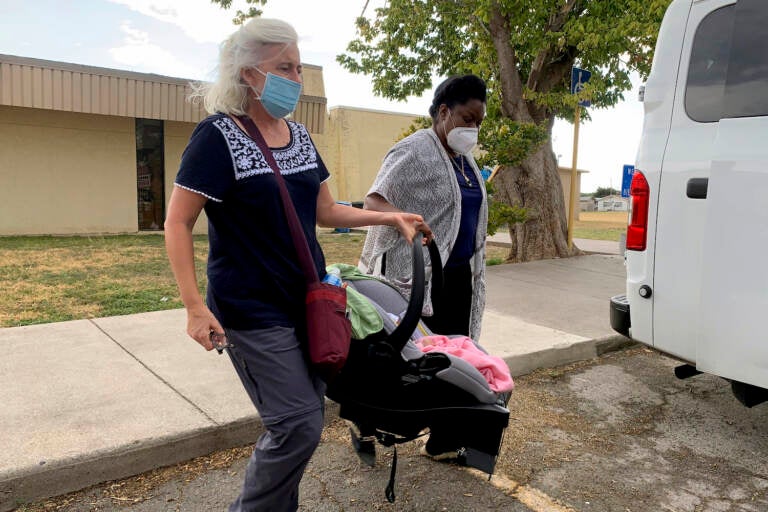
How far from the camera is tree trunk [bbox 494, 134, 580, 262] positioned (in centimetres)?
1047

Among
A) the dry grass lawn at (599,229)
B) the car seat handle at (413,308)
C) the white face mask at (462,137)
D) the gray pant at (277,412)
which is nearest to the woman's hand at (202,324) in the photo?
the gray pant at (277,412)

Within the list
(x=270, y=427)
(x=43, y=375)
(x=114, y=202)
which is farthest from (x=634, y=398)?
(x=114, y=202)

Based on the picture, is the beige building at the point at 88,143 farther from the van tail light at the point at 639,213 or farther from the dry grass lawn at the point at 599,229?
the van tail light at the point at 639,213

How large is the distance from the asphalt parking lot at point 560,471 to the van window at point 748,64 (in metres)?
1.79

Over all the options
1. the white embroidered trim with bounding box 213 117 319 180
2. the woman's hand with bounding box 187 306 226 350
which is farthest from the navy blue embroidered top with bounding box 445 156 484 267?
the woman's hand with bounding box 187 306 226 350

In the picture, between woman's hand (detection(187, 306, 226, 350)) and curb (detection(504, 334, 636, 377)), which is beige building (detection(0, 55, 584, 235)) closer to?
→ curb (detection(504, 334, 636, 377))

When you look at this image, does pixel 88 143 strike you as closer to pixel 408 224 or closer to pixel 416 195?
pixel 416 195

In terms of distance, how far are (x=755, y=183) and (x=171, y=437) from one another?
117 inches

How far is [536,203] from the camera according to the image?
1046 cm

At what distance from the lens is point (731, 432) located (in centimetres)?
371

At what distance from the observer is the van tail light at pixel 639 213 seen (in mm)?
3480

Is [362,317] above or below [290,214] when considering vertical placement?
below

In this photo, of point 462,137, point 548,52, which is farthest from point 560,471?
point 548,52

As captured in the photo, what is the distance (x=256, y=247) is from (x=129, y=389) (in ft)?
7.18
